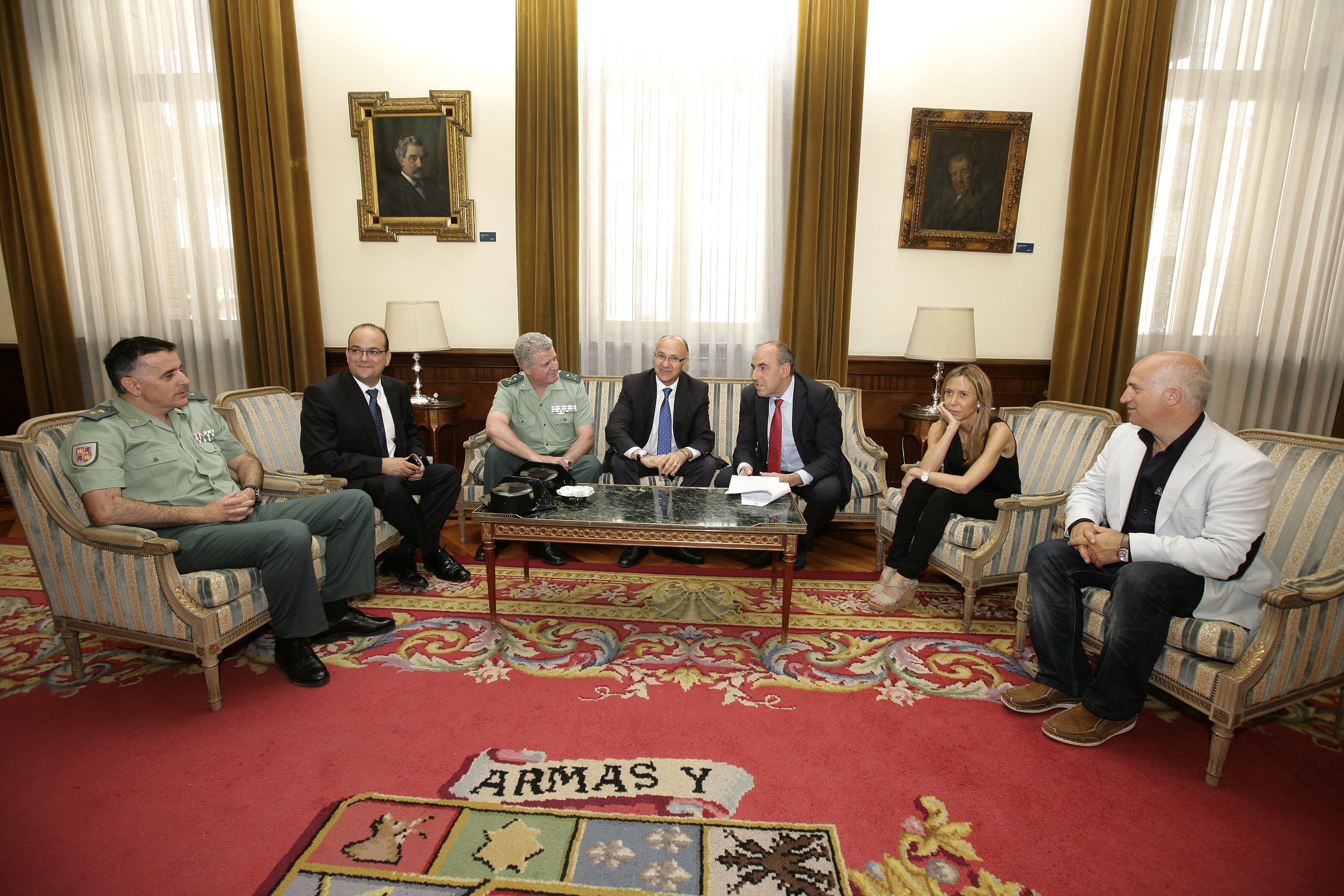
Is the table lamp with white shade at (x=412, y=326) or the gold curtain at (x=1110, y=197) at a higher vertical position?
the gold curtain at (x=1110, y=197)

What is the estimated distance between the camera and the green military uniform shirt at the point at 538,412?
3922mm

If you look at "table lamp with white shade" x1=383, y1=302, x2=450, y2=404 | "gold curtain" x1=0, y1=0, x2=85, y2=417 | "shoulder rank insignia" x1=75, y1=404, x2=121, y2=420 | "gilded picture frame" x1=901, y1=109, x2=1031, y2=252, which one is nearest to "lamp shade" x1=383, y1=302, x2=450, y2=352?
"table lamp with white shade" x1=383, y1=302, x2=450, y2=404

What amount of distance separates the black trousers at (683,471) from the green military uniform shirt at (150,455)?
6.27ft

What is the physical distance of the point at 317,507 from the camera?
2.77m

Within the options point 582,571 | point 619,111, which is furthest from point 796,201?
point 582,571

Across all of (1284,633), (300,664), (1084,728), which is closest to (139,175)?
(300,664)

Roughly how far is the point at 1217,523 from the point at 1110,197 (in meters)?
3.44

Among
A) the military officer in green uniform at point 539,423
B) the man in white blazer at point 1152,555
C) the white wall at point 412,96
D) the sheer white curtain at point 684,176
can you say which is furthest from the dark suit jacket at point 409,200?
the man in white blazer at point 1152,555

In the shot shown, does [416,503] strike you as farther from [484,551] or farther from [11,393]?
[11,393]

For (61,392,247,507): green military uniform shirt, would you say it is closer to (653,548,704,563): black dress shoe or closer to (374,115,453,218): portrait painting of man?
(653,548,704,563): black dress shoe

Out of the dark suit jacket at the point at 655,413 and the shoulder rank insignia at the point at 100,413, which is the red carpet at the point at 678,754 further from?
the dark suit jacket at the point at 655,413

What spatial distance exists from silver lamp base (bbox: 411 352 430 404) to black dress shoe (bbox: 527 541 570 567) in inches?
54.7

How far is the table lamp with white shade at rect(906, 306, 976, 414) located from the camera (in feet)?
14.0

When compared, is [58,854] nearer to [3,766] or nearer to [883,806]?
[3,766]
